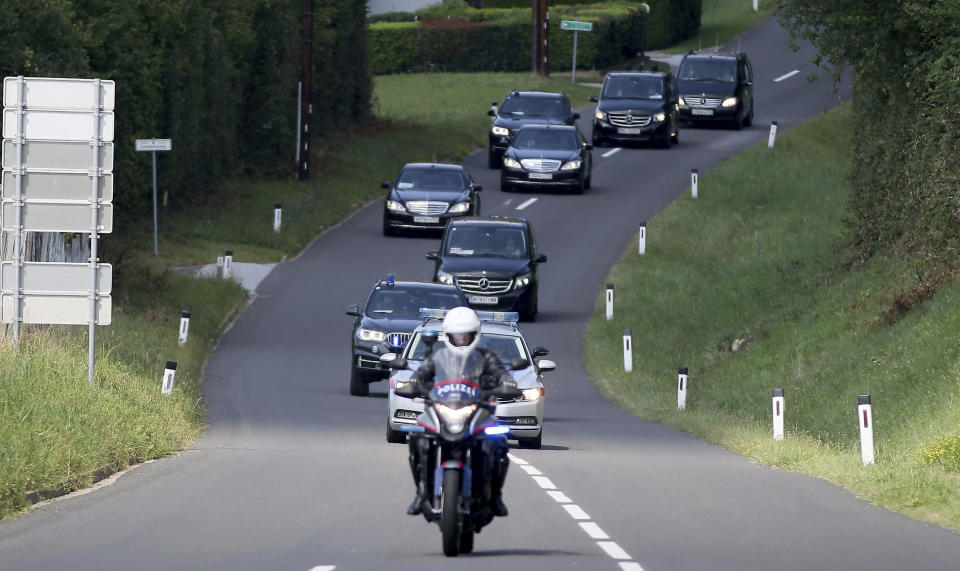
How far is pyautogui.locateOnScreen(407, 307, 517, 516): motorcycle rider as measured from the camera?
1210 centimetres

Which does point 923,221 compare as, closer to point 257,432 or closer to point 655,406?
point 655,406

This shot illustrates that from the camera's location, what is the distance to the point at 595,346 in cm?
3359

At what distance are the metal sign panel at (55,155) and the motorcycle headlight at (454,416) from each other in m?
9.25

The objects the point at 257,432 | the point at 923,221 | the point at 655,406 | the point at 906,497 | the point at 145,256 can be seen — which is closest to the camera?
the point at 906,497

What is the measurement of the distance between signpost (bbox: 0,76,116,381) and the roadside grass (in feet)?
26.6

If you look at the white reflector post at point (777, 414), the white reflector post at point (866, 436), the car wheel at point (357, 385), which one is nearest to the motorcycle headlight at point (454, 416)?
the white reflector post at point (866, 436)

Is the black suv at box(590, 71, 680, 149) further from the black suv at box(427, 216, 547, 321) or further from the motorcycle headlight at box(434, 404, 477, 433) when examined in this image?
the motorcycle headlight at box(434, 404, 477, 433)

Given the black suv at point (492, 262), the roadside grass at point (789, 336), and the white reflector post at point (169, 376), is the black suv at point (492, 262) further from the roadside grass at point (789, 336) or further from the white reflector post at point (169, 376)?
the white reflector post at point (169, 376)

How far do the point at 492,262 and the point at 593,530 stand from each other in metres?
21.8

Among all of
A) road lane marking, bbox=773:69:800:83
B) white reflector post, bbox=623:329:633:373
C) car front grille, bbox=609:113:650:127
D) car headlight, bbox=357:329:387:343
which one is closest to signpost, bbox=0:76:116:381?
car headlight, bbox=357:329:387:343

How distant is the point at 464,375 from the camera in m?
12.2

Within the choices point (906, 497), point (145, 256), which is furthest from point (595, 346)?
point (906, 497)

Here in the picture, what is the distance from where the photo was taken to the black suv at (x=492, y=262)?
34375 mm

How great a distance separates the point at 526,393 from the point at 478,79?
57.9 meters
